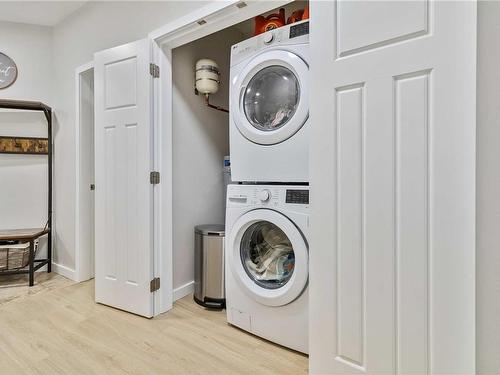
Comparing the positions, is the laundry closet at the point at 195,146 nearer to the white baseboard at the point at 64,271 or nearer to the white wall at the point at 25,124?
the white baseboard at the point at 64,271

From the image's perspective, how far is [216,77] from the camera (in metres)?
2.46

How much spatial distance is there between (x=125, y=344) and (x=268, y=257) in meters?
0.98

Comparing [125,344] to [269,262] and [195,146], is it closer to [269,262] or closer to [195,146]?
[269,262]

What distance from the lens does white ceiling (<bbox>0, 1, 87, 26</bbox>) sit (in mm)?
2641

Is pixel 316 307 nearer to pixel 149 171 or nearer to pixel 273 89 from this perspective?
pixel 273 89

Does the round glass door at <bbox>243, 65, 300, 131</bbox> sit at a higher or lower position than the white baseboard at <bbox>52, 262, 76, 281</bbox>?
higher

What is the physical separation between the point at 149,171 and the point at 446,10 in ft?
5.89

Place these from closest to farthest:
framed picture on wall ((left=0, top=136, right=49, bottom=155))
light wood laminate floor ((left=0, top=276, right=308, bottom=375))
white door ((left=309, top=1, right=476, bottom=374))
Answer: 1. white door ((left=309, top=1, right=476, bottom=374))
2. light wood laminate floor ((left=0, top=276, right=308, bottom=375))
3. framed picture on wall ((left=0, top=136, right=49, bottom=155))

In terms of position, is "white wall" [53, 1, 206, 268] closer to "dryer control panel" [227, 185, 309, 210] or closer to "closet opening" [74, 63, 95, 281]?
"closet opening" [74, 63, 95, 281]

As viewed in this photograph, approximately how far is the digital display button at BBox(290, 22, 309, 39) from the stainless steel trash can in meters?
1.40

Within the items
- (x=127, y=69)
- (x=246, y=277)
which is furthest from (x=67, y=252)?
(x=246, y=277)

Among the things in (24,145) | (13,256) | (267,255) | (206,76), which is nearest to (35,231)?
(13,256)

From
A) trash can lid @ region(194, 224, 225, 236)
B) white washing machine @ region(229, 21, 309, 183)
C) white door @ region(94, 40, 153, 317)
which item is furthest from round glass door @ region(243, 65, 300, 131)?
trash can lid @ region(194, 224, 225, 236)

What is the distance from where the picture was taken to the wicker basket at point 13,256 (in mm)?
2643
